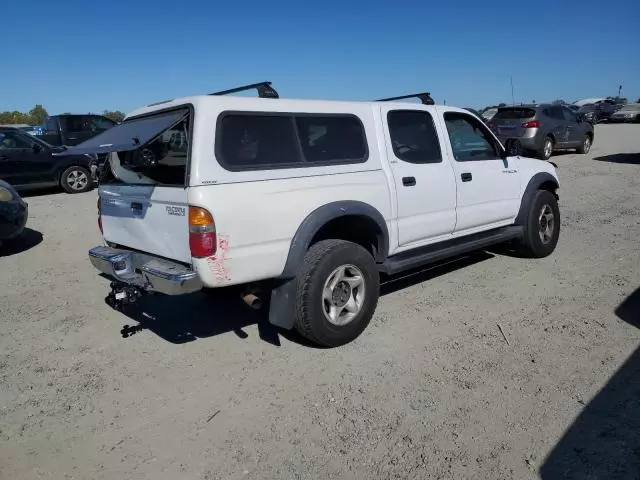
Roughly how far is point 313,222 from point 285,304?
62cm

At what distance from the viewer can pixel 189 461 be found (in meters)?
2.70

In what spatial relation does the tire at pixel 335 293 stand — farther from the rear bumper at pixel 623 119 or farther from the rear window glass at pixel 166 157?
the rear bumper at pixel 623 119

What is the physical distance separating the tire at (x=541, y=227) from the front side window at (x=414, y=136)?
1.70 meters

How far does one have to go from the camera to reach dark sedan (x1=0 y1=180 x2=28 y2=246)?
22.5 ft

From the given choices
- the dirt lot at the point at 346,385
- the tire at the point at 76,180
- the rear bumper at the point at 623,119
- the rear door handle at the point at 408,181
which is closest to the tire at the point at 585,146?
the dirt lot at the point at 346,385

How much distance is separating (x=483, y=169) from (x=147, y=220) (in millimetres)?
3328

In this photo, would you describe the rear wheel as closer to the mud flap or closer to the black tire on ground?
the black tire on ground

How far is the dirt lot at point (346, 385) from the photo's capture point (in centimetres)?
267

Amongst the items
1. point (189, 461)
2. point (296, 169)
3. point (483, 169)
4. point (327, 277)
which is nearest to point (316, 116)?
point (296, 169)

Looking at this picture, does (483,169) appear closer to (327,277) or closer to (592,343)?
(592,343)

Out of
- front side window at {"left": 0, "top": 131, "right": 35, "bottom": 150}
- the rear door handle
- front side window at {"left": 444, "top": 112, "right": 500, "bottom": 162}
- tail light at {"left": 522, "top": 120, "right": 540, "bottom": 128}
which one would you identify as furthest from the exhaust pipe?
tail light at {"left": 522, "top": 120, "right": 540, "bottom": 128}

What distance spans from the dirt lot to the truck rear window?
1.38 m

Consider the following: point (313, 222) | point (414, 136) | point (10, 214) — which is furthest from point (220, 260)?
point (10, 214)

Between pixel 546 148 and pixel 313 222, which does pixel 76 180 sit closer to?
pixel 313 222
